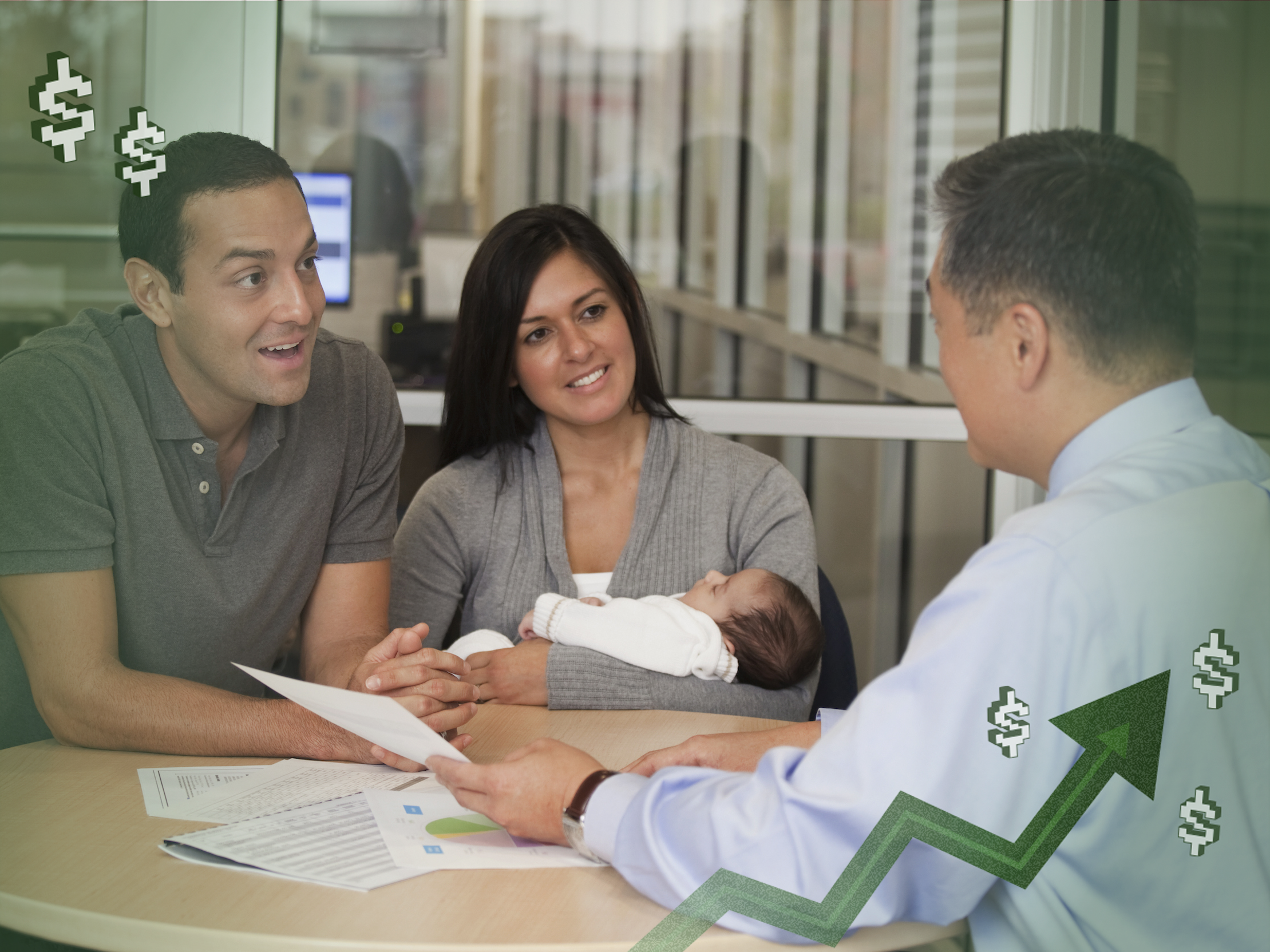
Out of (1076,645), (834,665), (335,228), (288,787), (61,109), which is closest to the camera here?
(1076,645)

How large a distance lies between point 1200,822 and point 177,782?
798 millimetres

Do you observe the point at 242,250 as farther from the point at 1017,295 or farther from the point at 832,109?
the point at 832,109

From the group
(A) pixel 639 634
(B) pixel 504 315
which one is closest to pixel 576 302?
(B) pixel 504 315

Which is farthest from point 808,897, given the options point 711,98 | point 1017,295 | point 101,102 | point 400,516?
point 711,98

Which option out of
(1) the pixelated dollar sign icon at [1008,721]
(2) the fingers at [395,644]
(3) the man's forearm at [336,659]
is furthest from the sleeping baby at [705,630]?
(1) the pixelated dollar sign icon at [1008,721]

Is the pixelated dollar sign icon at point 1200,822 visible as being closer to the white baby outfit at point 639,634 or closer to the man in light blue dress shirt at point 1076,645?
the man in light blue dress shirt at point 1076,645

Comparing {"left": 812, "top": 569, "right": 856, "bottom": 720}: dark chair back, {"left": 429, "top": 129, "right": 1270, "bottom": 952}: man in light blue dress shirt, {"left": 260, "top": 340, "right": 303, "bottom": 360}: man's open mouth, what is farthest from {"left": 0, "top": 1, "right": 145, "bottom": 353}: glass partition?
{"left": 812, "top": 569, "right": 856, "bottom": 720}: dark chair back

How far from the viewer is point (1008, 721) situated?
2.11 feet

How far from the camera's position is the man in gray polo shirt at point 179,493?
3.25ft

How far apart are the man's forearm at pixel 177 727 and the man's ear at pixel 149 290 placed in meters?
0.35

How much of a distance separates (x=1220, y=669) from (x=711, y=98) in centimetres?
253

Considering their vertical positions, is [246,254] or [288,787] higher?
[246,254]

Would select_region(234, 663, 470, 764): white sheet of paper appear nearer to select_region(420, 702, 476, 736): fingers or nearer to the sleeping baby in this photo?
select_region(420, 702, 476, 736): fingers

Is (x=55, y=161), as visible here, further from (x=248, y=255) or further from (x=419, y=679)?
(x=419, y=679)
